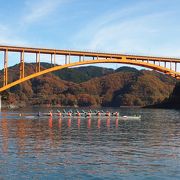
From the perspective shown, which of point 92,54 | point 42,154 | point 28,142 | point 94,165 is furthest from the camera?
point 92,54

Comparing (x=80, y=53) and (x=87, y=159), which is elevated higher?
(x=80, y=53)

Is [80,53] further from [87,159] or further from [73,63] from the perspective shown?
[87,159]

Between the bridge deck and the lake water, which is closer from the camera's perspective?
the lake water

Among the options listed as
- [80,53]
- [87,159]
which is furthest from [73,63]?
[87,159]

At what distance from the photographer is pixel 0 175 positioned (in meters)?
21.6

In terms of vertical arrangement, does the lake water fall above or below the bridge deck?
below

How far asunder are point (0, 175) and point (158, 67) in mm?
73889

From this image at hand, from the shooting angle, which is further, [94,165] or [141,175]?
[94,165]

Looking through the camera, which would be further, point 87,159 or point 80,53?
point 80,53

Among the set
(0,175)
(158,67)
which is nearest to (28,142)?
(0,175)

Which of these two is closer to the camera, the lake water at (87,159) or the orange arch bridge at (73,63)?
the lake water at (87,159)

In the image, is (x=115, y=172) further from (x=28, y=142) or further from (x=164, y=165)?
(x=28, y=142)

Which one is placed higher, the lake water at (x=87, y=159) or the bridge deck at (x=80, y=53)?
the bridge deck at (x=80, y=53)

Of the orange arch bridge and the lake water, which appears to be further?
the orange arch bridge
